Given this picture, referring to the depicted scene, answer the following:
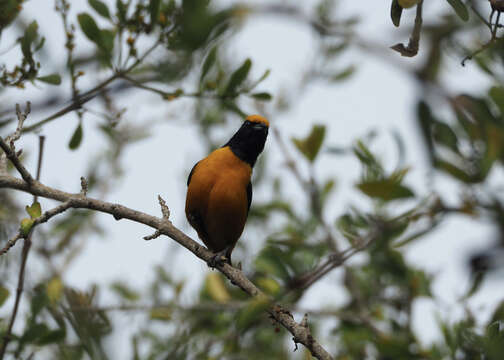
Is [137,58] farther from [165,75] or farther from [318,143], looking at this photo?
[165,75]

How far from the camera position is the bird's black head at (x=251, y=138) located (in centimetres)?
581

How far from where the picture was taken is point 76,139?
425 cm

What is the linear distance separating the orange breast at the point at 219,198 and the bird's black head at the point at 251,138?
1.13 feet

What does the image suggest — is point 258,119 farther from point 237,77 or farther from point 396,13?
point 396,13

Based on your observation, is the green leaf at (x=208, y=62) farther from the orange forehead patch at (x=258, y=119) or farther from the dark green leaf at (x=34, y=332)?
the dark green leaf at (x=34, y=332)

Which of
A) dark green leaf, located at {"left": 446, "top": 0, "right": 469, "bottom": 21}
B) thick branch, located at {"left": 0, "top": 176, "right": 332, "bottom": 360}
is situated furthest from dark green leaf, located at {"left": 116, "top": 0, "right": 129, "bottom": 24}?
dark green leaf, located at {"left": 446, "top": 0, "right": 469, "bottom": 21}

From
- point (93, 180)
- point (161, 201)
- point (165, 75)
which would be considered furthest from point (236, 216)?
point (165, 75)

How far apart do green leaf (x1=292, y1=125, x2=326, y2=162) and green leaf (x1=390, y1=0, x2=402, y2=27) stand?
234 centimetres

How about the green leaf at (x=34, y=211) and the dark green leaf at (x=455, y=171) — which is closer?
the dark green leaf at (x=455, y=171)

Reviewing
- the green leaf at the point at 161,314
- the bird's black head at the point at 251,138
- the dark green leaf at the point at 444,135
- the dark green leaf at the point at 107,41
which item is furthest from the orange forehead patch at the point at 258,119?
the dark green leaf at the point at 444,135

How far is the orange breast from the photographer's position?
510 cm

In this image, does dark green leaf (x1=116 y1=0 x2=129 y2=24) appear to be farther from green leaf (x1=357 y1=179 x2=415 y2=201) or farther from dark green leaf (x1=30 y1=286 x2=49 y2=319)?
green leaf (x1=357 y1=179 x2=415 y2=201)

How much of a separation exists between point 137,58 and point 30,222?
55.7 inches

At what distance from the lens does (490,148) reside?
1.14m
